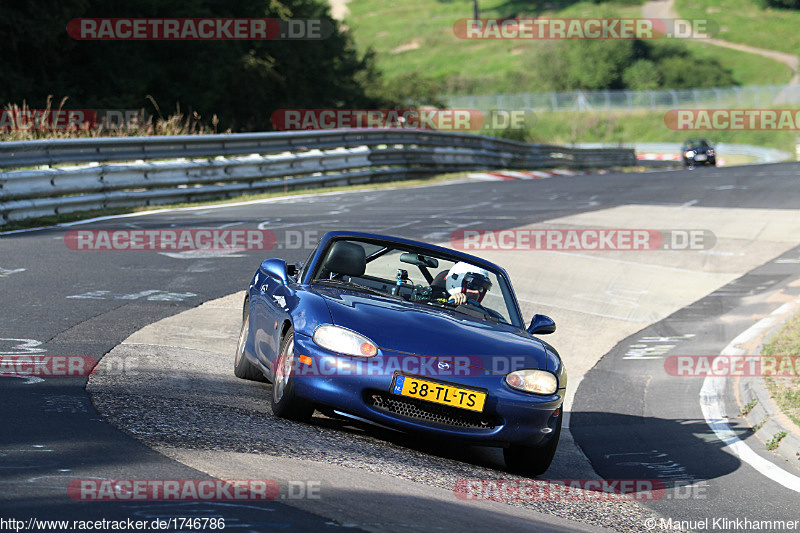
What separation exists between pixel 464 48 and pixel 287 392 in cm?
12377

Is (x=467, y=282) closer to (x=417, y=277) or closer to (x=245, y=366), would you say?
(x=417, y=277)

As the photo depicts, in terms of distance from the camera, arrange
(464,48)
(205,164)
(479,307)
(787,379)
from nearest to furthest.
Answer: (479,307) < (787,379) < (205,164) < (464,48)

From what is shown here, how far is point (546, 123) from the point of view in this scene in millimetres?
78625

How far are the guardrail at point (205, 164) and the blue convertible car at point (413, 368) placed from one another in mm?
9807

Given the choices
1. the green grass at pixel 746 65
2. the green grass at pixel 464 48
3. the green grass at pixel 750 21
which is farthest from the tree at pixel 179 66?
the green grass at pixel 750 21

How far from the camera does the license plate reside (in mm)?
5809

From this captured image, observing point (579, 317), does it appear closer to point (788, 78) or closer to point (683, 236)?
point (683, 236)

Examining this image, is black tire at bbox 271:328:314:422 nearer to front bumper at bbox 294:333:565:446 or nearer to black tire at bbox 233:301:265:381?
front bumper at bbox 294:333:565:446

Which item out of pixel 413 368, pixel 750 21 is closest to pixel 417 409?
pixel 413 368

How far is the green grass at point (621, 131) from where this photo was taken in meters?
72.1

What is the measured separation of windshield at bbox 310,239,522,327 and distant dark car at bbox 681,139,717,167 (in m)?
45.1

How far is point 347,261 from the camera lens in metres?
7.13

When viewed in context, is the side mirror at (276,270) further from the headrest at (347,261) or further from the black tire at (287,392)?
the black tire at (287,392)

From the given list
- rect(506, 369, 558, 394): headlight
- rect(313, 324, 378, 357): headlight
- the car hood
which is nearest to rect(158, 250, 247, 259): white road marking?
the car hood
